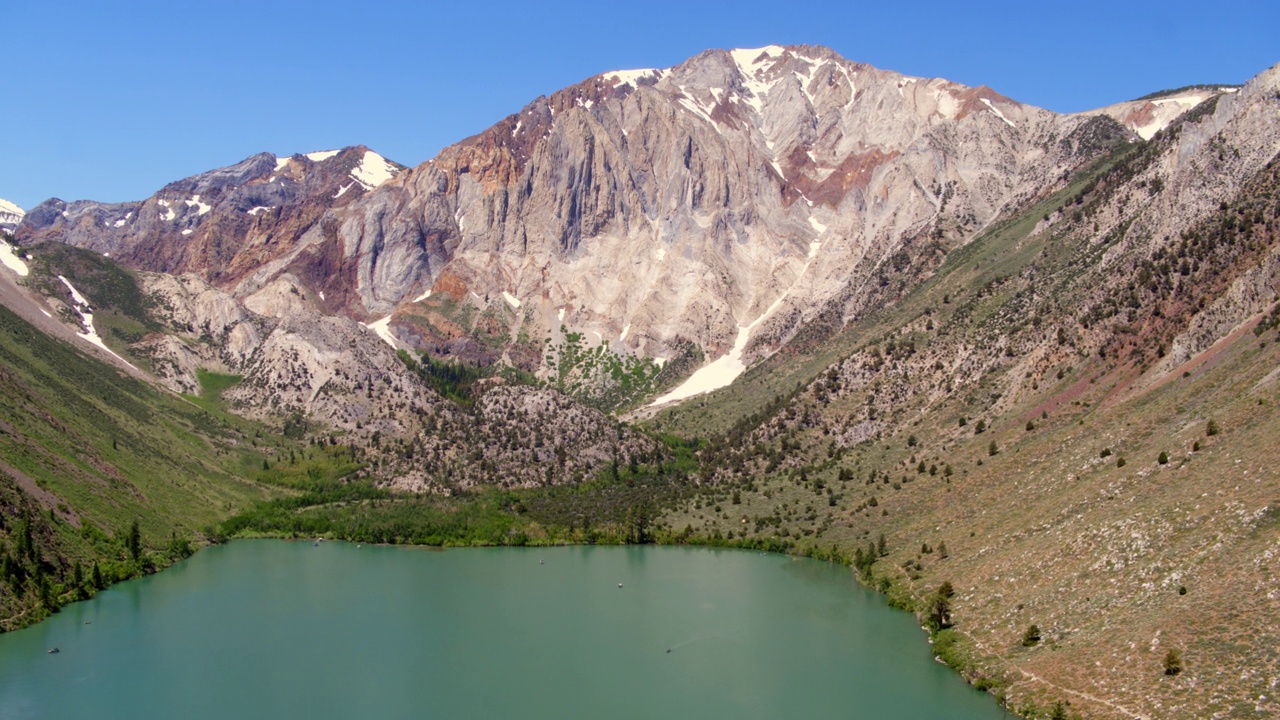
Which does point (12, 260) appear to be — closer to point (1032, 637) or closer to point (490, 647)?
point (490, 647)

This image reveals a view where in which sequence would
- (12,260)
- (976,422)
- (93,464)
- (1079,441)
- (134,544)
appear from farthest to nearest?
(12,260), (93,464), (976,422), (134,544), (1079,441)

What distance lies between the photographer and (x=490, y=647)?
7188 cm

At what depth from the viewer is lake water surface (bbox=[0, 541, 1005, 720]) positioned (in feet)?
192

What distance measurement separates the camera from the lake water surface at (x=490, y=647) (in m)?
58.6

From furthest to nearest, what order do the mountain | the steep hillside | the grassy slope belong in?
the grassy slope, the mountain, the steep hillside

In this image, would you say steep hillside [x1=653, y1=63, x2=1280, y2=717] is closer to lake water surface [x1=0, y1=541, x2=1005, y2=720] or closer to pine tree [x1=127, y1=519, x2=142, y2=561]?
lake water surface [x1=0, y1=541, x2=1005, y2=720]

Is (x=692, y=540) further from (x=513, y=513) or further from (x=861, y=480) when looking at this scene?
(x=513, y=513)

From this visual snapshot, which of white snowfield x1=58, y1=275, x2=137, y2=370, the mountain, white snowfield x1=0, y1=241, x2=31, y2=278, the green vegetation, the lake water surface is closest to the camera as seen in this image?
the mountain

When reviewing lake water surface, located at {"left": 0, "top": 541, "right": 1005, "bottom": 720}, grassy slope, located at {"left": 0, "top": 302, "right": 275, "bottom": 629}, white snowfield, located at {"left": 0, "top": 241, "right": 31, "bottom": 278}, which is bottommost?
lake water surface, located at {"left": 0, "top": 541, "right": 1005, "bottom": 720}

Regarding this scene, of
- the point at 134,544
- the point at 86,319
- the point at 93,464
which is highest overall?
the point at 86,319

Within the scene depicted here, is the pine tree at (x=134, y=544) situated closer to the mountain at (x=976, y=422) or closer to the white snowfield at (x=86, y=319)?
the mountain at (x=976, y=422)

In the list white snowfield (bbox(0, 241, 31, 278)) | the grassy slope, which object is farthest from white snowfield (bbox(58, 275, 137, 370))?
the grassy slope

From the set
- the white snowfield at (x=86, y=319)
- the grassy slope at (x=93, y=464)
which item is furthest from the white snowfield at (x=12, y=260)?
the grassy slope at (x=93, y=464)

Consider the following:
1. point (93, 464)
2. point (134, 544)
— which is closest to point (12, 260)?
point (93, 464)
